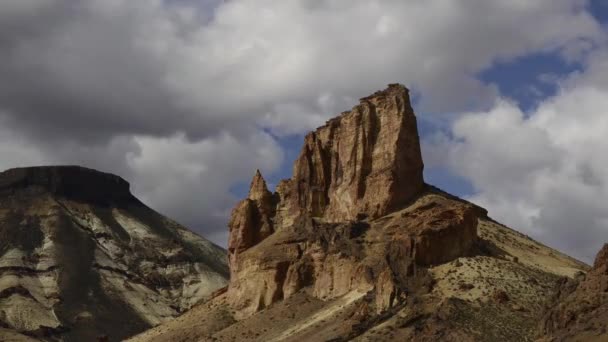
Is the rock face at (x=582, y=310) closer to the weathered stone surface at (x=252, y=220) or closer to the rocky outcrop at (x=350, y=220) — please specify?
Result: the rocky outcrop at (x=350, y=220)

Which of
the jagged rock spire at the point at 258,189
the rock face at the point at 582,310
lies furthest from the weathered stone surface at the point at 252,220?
the rock face at the point at 582,310

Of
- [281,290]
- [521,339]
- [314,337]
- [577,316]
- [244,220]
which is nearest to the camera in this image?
[577,316]

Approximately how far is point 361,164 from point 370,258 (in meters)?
16.7

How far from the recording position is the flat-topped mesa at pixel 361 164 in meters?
120

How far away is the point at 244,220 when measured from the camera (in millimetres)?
132375

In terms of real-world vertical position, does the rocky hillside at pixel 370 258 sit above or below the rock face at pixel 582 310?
above

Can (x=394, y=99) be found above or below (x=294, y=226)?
above

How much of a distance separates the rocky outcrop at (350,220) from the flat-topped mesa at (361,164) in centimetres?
12

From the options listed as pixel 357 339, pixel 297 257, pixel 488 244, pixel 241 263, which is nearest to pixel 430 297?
pixel 357 339

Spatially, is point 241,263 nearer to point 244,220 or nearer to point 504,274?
point 244,220

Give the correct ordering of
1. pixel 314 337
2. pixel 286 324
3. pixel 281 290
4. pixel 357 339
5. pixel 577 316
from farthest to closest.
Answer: pixel 281 290 → pixel 286 324 → pixel 314 337 → pixel 357 339 → pixel 577 316

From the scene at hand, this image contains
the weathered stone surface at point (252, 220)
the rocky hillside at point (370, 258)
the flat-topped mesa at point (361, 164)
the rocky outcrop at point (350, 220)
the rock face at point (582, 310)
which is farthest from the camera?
the weathered stone surface at point (252, 220)

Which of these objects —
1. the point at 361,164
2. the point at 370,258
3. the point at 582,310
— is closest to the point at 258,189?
the point at 361,164

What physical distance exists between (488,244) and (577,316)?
39630 mm
